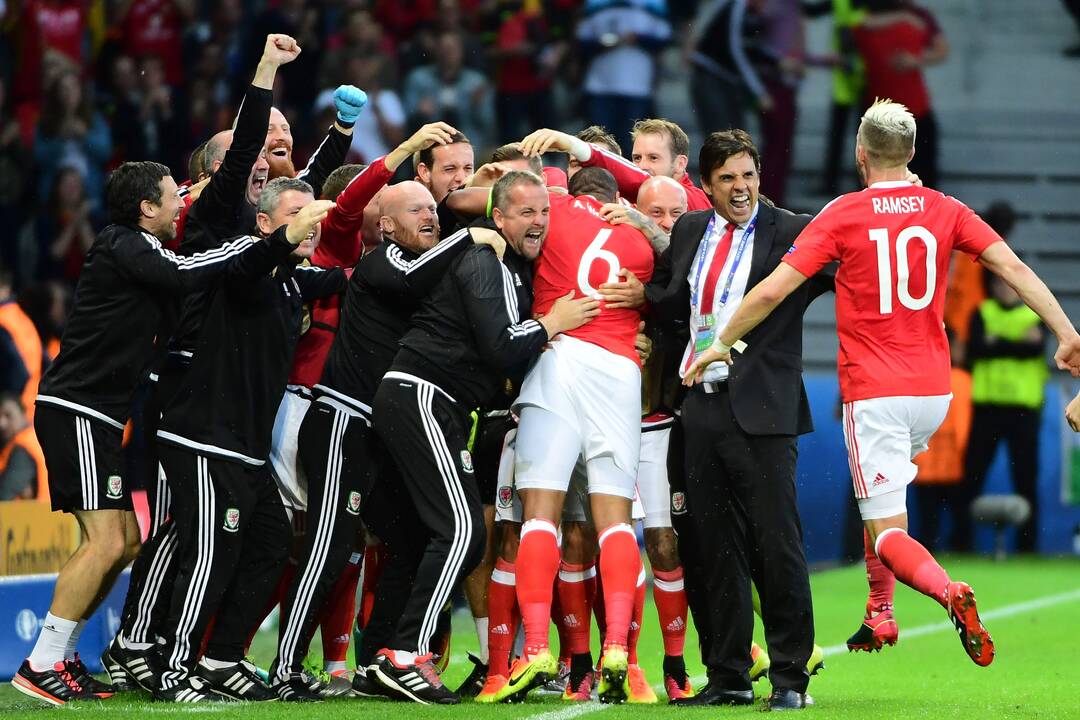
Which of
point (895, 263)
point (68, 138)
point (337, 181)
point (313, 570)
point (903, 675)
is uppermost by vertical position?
point (68, 138)

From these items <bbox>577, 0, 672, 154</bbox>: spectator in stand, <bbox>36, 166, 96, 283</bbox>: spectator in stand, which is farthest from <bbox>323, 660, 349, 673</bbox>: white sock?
<bbox>577, 0, 672, 154</bbox>: spectator in stand

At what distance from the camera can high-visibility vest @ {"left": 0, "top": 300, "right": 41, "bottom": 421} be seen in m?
12.1

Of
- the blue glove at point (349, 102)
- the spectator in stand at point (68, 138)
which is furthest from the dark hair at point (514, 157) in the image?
the spectator in stand at point (68, 138)

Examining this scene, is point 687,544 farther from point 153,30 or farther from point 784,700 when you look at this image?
point 153,30

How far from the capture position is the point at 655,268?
7.00 metres

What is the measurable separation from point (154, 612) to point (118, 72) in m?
9.43

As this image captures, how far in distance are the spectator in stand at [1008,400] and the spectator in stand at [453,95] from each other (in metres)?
4.84

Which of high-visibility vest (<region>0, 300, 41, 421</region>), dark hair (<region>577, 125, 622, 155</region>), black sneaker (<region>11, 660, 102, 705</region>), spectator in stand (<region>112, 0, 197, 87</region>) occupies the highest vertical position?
spectator in stand (<region>112, 0, 197, 87</region>)

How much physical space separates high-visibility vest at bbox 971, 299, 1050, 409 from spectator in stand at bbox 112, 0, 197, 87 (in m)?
7.48

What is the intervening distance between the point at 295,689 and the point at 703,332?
217 cm

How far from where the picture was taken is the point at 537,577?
6621 millimetres

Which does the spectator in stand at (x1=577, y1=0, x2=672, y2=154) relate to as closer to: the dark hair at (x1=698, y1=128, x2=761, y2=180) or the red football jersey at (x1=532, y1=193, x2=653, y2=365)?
the red football jersey at (x1=532, y1=193, x2=653, y2=365)

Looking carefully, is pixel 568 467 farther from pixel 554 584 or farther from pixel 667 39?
pixel 667 39

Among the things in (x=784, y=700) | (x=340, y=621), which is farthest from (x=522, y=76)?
(x=784, y=700)
